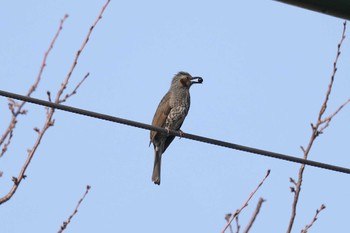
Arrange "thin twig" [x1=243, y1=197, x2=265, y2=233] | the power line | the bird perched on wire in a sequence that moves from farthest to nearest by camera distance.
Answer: the bird perched on wire < "thin twig" [x1=243, y1=197, x2=265, y2=233] < the power line

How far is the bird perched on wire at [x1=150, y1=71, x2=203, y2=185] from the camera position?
323 inches

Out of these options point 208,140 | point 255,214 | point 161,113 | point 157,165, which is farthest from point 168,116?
point 255,214

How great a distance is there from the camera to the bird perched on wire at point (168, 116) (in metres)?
8.20

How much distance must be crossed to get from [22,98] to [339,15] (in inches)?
75.7

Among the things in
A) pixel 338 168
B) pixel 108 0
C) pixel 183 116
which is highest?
pixel 183 116

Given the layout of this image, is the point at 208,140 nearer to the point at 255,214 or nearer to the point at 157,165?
the point at 255,214

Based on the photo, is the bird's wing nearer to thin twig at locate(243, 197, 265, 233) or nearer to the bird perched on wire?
the bird perched on wire

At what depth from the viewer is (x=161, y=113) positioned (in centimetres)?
830

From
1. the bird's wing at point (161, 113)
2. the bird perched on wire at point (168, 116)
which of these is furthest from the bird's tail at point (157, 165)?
the bird's wing at point (161, 113)

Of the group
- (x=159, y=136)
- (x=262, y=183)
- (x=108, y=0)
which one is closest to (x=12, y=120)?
(x=108, y=0)

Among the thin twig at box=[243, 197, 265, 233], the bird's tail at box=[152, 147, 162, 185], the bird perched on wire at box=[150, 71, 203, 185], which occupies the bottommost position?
the thin twig at box=[243, 197, 265, 233]

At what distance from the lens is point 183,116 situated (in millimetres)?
8273

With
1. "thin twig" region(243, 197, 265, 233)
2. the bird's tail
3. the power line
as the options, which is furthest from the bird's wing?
"thin twig" region(243, 197, 265, 233)

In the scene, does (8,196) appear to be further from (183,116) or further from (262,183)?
(183,116)
